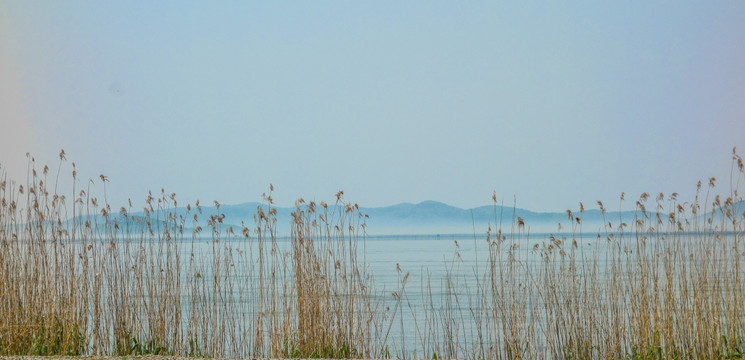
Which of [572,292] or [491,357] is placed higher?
[572,292]

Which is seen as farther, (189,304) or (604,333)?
(189,304)

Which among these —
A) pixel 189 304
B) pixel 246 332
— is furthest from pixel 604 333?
pixel 189 304

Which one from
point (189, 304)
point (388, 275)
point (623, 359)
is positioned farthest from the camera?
point (388, 275)

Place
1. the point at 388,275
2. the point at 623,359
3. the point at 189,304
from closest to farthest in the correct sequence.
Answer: the point at 623,359
the point at 189,304
the point at 388,275

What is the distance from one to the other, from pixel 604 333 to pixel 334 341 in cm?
176

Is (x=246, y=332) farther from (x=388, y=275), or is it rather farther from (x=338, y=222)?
(x=388, y=275)

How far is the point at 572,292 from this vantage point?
4.81 meters

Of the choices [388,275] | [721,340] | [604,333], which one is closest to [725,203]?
[721,340]

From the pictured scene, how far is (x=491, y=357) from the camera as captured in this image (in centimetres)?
481

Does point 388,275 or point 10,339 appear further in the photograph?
point 388,275

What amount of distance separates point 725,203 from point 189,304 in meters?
3.88

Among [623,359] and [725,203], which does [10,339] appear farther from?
[725,203]

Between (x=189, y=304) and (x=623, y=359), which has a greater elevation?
(x=189, y=304)

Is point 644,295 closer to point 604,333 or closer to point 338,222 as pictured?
point 604,333
